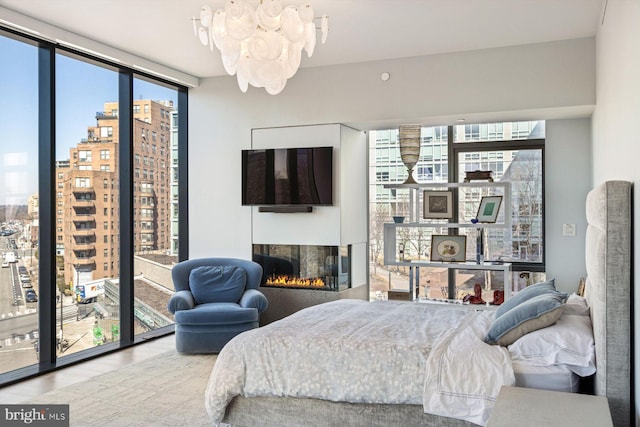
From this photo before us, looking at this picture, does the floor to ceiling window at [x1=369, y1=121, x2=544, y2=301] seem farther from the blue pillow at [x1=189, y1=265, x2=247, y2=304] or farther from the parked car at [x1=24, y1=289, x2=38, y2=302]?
the parked car at [x1=24, y1=289, x2=38, y2=302]

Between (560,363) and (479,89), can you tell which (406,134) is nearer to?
(479,89)

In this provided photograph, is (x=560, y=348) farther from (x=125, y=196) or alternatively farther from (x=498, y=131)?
(x=125, y=196)

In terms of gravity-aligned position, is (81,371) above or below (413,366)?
below

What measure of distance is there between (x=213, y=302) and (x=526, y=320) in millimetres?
3212

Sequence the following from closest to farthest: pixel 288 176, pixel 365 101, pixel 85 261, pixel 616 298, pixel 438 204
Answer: pixel 616 298 → pixel 85 261 → pixel 365 101 → pixel 438 204 → pixel 288 176

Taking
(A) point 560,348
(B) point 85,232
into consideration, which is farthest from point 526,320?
(B) point 85,232

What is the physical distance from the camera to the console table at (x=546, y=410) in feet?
6.70

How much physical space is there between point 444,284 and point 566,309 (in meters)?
2.57

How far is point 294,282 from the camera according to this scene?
19.3 feet

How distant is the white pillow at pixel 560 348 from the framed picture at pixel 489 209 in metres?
2.43

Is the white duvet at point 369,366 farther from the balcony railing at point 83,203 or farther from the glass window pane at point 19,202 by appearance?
the balcony railing at point 83,203

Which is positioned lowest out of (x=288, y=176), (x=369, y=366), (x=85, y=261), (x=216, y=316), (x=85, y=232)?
(x=216, y=316)

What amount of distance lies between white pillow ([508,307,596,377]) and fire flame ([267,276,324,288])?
9.98 ft

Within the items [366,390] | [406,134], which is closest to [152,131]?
[406,134]
